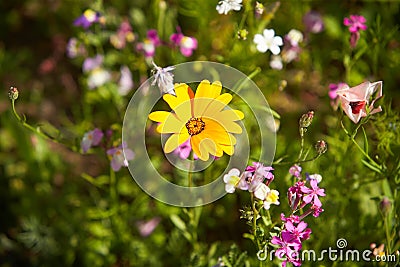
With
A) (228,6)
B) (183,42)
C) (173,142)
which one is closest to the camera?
(173,142)

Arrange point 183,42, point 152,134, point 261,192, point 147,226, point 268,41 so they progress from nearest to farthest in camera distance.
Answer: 1. point 261,192
2. point 268,41
3. point 183,42
4. point 147,226
5. point 152,134

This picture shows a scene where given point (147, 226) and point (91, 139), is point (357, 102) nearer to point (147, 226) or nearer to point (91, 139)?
point (91, 139)

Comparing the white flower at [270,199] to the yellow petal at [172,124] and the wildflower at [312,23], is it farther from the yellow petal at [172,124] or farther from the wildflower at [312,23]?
the wildflower at [312,23]

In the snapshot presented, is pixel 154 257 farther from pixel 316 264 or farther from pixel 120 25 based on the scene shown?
pixel 120 25

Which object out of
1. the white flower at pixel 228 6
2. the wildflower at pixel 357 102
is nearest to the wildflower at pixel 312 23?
the white flower at pixel 228 6

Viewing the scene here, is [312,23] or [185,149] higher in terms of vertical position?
[312,23]

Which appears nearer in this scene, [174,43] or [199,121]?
[199,121]

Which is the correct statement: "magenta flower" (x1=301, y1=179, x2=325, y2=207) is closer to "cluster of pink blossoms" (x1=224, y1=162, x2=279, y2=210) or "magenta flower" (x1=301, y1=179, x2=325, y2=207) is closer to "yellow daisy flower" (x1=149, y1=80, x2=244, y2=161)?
"cluster of pink blossoms" (x1=224, y1=162, x2=279, y2=210)

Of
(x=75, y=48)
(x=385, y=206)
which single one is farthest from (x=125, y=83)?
(x=385, y=206)
